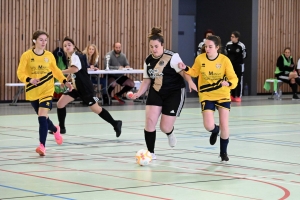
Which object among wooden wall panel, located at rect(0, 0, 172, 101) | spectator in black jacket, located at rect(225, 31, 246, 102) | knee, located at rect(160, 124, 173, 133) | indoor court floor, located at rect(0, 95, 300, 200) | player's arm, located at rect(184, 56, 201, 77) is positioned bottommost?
indoor court floor, located at rect(0, 95, 300, 200)

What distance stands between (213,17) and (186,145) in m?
15.4

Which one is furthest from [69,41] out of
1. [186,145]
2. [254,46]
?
[254,46]

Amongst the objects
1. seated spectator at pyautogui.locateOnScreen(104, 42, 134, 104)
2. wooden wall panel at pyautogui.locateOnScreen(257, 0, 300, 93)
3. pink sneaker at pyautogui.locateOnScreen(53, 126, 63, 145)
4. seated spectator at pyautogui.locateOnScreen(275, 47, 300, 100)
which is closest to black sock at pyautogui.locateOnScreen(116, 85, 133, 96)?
seated spectator at pyautogui.locateOnScreen(104, 42, 134, 104)

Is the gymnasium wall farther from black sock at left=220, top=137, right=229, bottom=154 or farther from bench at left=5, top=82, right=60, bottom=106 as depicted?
black sock at left=220, top=137, right=229, bottom=154

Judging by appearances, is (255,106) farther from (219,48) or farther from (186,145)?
(219,48)

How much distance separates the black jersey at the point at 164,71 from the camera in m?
8.45

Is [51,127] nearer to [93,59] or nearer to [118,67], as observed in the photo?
[93,59]

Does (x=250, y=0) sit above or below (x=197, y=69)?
above

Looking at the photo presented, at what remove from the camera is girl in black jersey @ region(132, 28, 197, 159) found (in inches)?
331

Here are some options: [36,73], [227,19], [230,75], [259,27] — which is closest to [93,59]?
[36,73]

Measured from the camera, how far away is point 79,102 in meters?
19.3

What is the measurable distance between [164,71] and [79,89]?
10.2 ft

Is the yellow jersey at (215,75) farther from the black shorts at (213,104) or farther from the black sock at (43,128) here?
the black sock at (43,128)

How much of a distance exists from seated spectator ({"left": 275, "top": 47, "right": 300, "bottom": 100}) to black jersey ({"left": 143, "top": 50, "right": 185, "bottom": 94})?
1357 centimetres
